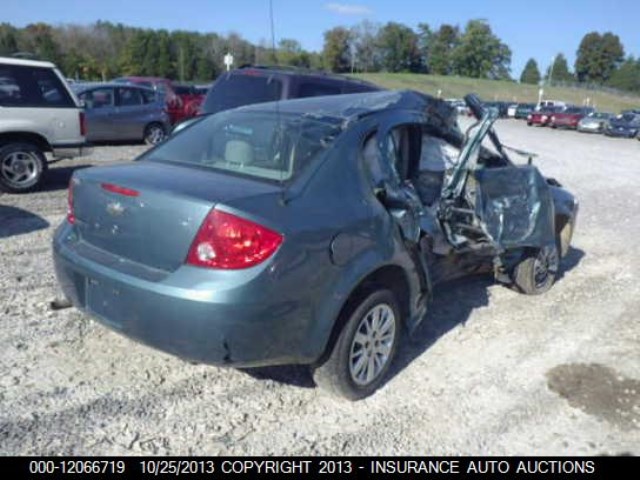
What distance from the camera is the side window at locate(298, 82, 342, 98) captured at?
8.06m

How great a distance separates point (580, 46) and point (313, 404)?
129 m

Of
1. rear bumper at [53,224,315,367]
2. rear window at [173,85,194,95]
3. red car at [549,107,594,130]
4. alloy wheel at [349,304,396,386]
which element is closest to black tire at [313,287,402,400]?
alloy wheel at [349,304,396,386]

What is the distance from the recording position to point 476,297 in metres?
5.27

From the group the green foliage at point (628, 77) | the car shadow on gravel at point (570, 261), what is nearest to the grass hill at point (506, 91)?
the green foliage at point (628, 77)

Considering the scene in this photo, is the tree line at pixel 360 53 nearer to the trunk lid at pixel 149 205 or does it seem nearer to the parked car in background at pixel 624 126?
the parked car in background at pixel 624 126

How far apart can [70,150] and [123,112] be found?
5.37 m

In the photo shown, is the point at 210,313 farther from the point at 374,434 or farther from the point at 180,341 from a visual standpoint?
the point at 374,434

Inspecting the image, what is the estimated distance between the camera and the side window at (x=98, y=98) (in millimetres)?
13211

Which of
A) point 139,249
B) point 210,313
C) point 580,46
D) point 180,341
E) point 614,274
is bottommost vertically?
point 614,274

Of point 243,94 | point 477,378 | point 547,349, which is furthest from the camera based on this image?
point 243,94

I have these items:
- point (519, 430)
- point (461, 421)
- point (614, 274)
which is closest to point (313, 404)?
point (461, 421)

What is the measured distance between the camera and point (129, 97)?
13.8 metres

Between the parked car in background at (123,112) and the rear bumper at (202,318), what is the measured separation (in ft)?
37.1

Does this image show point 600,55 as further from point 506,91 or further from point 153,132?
point 153,132
